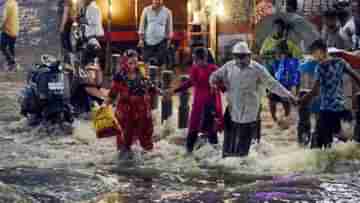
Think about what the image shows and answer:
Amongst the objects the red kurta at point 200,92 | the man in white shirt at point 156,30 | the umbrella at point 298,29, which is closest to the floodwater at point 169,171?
the red kurta at point 200,92

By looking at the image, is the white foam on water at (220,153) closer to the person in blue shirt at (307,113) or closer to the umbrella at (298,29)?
the person in blue shirt at (307,113)

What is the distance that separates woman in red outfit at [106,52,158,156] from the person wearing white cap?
1.06 metres

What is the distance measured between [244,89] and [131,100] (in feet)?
5.41

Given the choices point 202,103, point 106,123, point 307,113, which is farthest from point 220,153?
point 106,123

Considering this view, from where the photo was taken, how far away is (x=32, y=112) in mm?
14047

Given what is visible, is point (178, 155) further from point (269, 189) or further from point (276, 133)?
point (269, 189)

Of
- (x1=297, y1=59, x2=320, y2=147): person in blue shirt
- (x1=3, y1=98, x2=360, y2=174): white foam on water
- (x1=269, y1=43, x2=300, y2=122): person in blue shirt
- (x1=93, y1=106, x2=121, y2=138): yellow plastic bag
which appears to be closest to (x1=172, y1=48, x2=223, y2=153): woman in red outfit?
(x1=3, y1=98, x2=360, y2=174): white foam on water

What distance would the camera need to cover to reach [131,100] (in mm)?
11383

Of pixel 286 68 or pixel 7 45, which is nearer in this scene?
pixel 286 68

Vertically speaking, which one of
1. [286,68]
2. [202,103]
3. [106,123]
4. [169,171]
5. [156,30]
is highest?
[156,30]

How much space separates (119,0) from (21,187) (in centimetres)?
1181

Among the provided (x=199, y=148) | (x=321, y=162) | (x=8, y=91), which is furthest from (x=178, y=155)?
(x=8, y=91)

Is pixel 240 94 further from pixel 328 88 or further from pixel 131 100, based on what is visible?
pixel 131 100

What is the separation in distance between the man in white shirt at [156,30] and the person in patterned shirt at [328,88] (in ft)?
21.6
